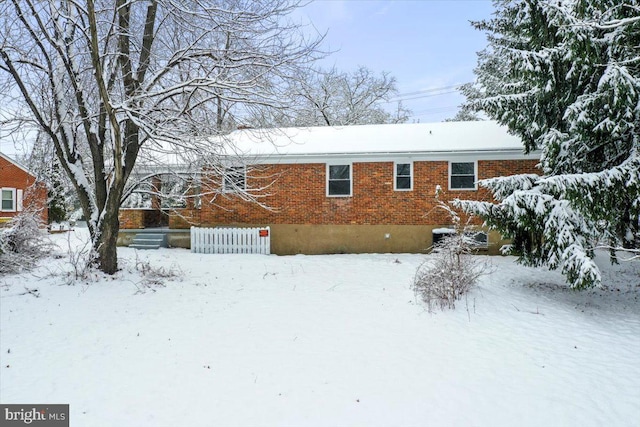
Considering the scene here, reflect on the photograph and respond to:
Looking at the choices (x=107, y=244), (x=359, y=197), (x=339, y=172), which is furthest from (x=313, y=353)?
(x=339, y=172)

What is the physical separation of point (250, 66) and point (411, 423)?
740 centimetres

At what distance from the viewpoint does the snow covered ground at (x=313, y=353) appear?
4098 millimetres

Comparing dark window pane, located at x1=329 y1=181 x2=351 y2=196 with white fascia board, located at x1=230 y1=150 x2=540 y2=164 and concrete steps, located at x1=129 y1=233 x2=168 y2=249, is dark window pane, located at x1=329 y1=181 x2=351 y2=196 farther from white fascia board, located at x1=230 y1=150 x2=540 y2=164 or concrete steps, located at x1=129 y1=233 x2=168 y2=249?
concrete steps, located at x1=129 y1=233 x2=168 y2=249

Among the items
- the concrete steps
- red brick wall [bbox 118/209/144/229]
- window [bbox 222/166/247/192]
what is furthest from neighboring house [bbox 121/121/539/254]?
red brick wall [bbox 118/209/144/229]

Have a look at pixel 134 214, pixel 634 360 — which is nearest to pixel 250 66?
pixel 634 360

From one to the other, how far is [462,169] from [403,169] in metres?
2.11

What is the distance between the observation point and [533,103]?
907 cm

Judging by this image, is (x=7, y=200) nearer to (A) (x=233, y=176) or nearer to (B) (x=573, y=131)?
(A) (x=233, y=176)

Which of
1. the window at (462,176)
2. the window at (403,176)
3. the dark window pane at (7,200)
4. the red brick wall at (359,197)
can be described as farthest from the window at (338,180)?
the dark window pane at (7,200)

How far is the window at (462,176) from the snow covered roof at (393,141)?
75cm

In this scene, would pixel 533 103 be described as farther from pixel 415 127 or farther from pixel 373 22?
pixel 415 127

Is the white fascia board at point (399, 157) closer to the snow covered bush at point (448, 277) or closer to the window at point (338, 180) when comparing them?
the window at point (338, 180)

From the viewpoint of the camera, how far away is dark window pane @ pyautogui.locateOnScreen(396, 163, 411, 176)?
1374 centimetres

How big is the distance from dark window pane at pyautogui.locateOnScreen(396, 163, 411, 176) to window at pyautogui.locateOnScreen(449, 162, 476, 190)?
1.49 m
